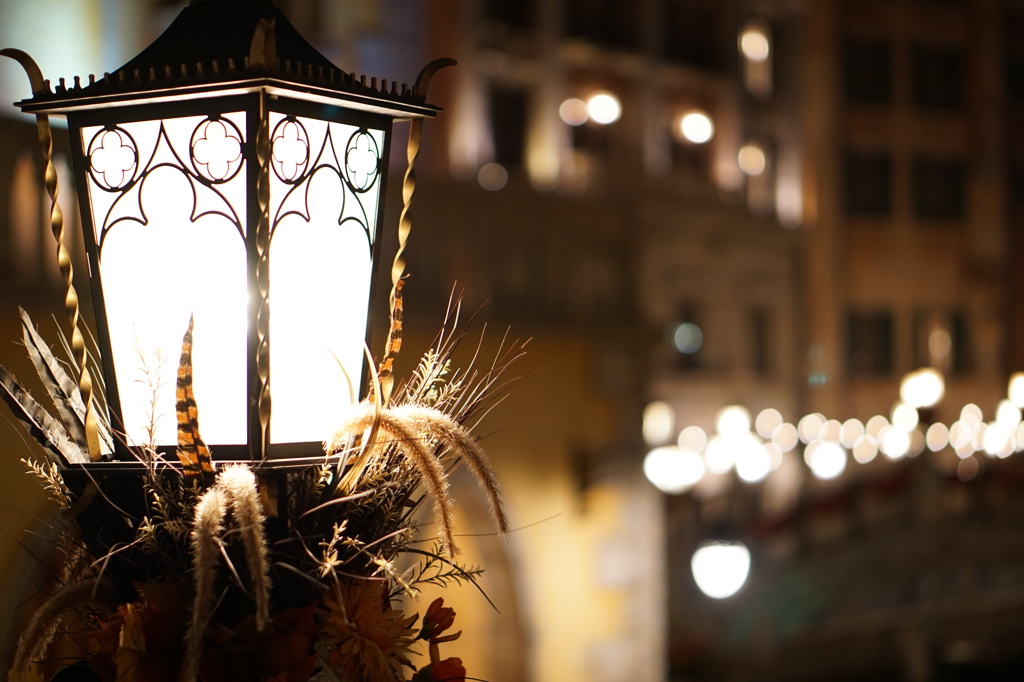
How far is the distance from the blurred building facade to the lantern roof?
4.99ft

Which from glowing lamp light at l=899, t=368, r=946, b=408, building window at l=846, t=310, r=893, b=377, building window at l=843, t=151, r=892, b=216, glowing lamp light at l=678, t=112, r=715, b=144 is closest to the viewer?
glowing lamp light at l=899, t=368, r=946, b=408

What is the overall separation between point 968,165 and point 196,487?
29717 mm

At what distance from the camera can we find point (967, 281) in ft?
96.9

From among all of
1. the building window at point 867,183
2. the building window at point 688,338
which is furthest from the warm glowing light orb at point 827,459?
the building window at point 867,183

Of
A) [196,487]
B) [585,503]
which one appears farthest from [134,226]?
[585,503]

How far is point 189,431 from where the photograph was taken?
193 centimetres

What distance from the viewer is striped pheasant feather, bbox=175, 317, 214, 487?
1898mm

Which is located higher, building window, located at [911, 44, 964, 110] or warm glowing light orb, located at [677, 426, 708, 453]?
building window, located at [911, 44, 964, 110]

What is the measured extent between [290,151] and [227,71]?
0.16m

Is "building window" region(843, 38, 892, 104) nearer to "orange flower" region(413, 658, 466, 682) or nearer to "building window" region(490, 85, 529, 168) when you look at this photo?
"building window" region(490, 85, 529, 168)

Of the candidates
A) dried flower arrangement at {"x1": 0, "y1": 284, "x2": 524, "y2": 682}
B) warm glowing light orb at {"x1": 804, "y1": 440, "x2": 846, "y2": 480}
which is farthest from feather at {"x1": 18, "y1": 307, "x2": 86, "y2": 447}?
warm glowing light orb at {"x1": 804, "y1": 440, "x2": 846, "y2": 480}

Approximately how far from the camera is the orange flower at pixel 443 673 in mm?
2102

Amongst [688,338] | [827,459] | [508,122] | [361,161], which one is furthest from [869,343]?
[361,161]

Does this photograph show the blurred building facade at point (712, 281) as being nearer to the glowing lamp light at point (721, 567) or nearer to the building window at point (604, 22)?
the building window at point (604, 22)
